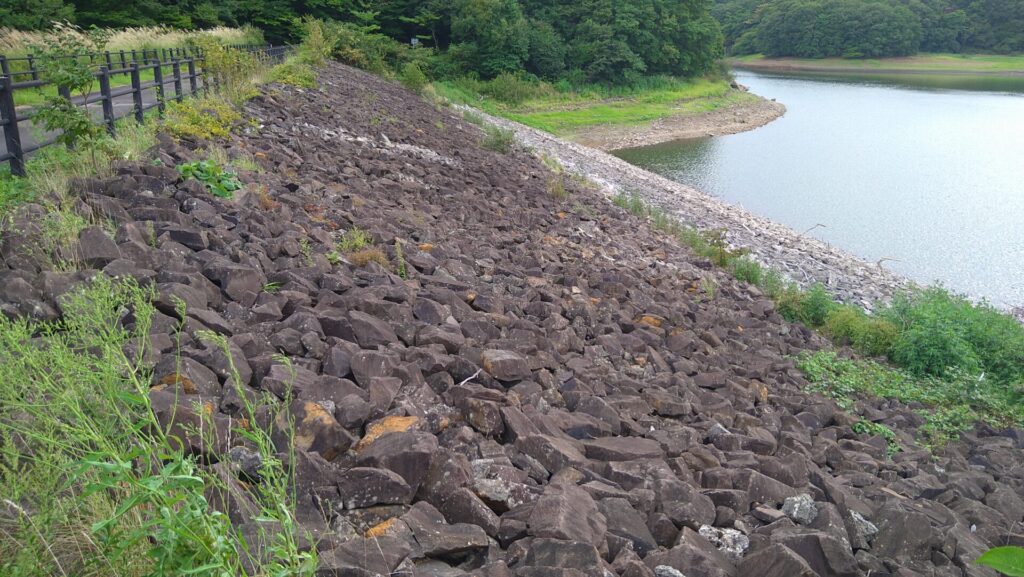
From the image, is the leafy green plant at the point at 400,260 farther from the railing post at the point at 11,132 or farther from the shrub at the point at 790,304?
the shrub at the point at 790,304

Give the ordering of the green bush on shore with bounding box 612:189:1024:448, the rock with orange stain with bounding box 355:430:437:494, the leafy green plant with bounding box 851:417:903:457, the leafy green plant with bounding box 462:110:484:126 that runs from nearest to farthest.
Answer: the rock with orange stain with bounding box 355:430:437:494 < the leafy green plant with bounding box 851:417:903:457 < the green bush on shore with bounding box 612:189:1024:448 < the leafy green plant with bounding box 462:110:484:126

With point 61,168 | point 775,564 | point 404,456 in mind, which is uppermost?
point 61,168

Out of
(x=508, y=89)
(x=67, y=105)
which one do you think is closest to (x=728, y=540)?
(x=67, y=105)

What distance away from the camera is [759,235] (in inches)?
→ 681

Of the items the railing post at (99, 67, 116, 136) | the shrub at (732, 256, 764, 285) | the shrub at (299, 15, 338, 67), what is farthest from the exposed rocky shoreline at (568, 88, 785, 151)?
the railing post at (99, 67, 116, 136)

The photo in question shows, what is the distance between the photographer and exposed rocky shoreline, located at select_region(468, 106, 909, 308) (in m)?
14.1

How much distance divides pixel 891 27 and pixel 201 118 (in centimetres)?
8556

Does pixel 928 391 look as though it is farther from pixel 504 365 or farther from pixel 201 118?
pixel 201 118

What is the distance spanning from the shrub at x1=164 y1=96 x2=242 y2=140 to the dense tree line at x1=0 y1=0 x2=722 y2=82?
85.3 feet

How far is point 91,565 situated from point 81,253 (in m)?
3.31

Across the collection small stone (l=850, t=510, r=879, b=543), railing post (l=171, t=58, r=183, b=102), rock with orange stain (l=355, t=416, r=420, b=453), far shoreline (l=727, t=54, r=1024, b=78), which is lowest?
small stone (l=850, t=510, r=879, b=543)

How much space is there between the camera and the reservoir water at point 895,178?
18.2 m

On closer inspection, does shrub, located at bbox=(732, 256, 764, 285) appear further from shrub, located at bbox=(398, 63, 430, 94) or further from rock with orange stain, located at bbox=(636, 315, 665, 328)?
shrub, located at bbox=(398, 63, 430, 94)

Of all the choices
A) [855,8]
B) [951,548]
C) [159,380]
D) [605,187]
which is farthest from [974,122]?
[855,8]
